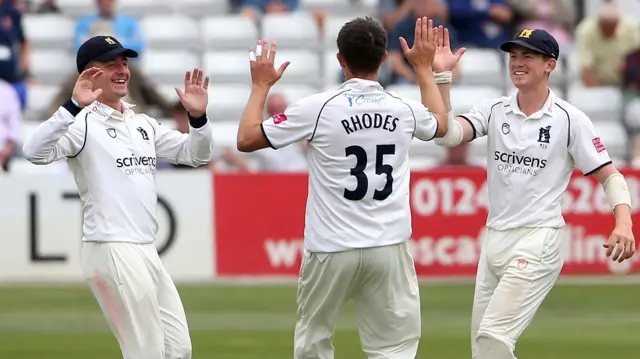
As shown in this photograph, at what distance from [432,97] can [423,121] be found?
0.88 feet

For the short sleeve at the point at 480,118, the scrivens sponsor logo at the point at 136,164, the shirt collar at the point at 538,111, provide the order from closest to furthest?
the scrivens sponsor logo at the point at 136,164 < the shirt collar at the point at 538,111 < the short sleeve at the point at 480,118

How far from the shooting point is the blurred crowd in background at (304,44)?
48.1 feet

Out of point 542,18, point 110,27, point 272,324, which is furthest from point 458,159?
point 110,27

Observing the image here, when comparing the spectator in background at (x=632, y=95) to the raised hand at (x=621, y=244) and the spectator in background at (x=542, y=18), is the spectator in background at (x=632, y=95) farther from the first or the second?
the raised hand at (x=621, y=244)

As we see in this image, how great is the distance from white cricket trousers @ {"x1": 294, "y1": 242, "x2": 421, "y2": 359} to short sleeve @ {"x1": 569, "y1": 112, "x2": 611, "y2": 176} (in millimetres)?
1224

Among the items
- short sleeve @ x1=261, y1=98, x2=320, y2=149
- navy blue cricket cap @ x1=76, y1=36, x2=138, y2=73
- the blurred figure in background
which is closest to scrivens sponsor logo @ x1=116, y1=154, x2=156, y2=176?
navy blue cricket cap @ x1=76, y1=36, x2=138, y2=73

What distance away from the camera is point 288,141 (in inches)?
272

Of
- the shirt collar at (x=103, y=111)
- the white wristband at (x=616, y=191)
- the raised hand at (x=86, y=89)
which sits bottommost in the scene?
the white wristband at (x=616, y=191)

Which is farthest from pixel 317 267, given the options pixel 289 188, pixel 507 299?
pixel 289 188

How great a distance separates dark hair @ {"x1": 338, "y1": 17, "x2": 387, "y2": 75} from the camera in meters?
6.81

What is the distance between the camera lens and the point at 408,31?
50.1ft

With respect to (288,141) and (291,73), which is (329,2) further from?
(288,141)

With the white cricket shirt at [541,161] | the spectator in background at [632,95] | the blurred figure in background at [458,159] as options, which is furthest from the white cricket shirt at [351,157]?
the spectator in background at [632,95]

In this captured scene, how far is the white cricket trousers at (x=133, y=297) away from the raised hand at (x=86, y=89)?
2.57ft
